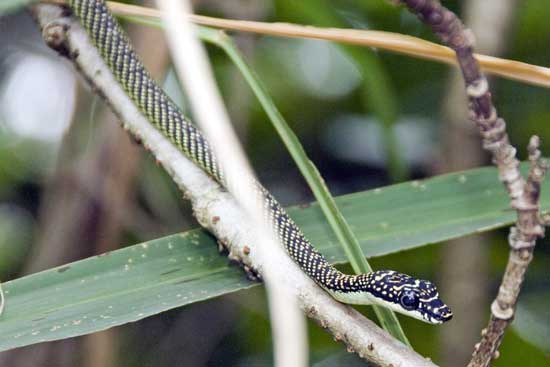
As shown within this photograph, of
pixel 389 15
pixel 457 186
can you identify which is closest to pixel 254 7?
pixel 389 15

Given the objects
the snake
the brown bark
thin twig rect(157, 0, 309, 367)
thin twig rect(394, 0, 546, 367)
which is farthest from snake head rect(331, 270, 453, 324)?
thin twig rect(157, 0, 309, 367)

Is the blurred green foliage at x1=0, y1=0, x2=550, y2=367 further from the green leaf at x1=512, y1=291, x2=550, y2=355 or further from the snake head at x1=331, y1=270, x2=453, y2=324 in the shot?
the snake head at x1=331, y1=270, x2=453, y2=324

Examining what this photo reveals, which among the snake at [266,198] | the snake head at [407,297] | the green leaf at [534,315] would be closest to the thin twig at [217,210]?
the snake at [266,198]

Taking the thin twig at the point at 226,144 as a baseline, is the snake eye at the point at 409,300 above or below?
below

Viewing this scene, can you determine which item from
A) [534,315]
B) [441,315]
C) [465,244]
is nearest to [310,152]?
[465,244]

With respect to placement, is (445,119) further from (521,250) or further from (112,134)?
(521,250)

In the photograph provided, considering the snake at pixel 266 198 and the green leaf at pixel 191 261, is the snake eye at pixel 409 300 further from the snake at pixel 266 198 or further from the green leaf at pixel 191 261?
the green leaf at pixel 191 261
